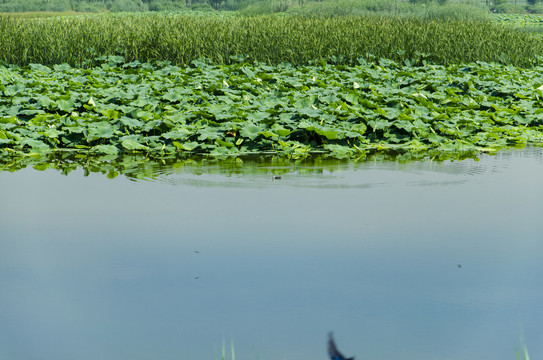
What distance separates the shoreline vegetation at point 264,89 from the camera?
20.7 feet

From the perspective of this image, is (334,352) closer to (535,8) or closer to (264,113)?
(264,113)

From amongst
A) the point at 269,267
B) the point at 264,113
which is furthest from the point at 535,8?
the point at 269,267

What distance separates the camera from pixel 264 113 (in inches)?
267

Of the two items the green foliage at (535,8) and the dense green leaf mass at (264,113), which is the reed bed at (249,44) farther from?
the green foliage at (535,8)

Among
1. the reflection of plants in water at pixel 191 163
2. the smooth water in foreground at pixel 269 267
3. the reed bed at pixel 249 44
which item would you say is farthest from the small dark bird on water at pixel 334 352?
the reed bed at pixel 249 44

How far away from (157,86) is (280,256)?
534 centimetres

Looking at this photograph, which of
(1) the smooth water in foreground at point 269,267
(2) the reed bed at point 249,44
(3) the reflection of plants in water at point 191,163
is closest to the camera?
(1) the smooth water in foreground at point 269,267

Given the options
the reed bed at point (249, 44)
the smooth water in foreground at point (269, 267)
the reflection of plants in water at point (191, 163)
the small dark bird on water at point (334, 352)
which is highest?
the reed bed at point (249, 44)

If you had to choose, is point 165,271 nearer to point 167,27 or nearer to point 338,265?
point 338,265

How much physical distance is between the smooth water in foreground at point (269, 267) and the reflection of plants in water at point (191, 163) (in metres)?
0.29

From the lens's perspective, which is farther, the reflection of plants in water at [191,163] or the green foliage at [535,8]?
the green foliage at [535,8]

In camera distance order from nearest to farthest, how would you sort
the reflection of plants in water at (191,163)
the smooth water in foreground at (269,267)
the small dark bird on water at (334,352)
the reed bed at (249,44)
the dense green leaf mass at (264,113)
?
the small dark bird on water at (334,352), the smooth water in foreground at (269,267), the reflection of plants in water at (191,163), the dense green leaf mass at (264,113), the reed bed at (249,44)

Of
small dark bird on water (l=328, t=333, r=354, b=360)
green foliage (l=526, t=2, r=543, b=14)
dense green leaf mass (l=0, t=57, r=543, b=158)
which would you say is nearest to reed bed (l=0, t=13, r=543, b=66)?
dense green leaf mass (l=0, t=57, r=543, b=158)

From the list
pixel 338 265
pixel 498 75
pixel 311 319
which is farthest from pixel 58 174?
pixel 498 75
